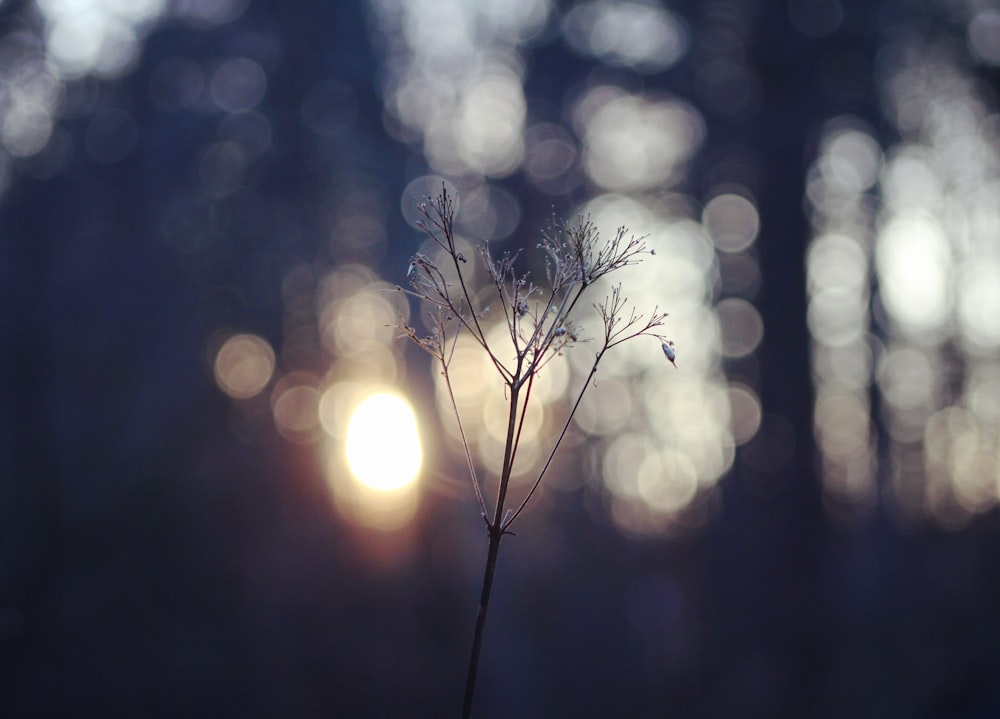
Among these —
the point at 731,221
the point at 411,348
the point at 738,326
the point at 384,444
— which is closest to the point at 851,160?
the point at 731,221

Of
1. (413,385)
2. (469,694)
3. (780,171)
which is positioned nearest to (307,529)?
(413,385)

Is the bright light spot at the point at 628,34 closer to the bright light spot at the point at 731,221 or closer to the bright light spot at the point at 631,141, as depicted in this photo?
the bright light spot at the point at 631,141

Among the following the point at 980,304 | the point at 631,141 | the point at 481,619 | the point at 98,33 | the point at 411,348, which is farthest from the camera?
the point at 980,304

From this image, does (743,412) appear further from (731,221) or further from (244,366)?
(244,366)

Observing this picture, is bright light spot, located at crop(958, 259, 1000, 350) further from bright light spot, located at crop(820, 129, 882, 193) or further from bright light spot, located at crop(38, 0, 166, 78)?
bright light spot, located at crop(38, 0, 166, 78)

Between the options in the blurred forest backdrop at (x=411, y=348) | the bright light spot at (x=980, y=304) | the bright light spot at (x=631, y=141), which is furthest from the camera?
the bright light spot at (x=980, y=304)

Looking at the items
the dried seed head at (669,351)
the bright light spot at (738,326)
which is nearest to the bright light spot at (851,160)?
the bright light spot at (738,326)
